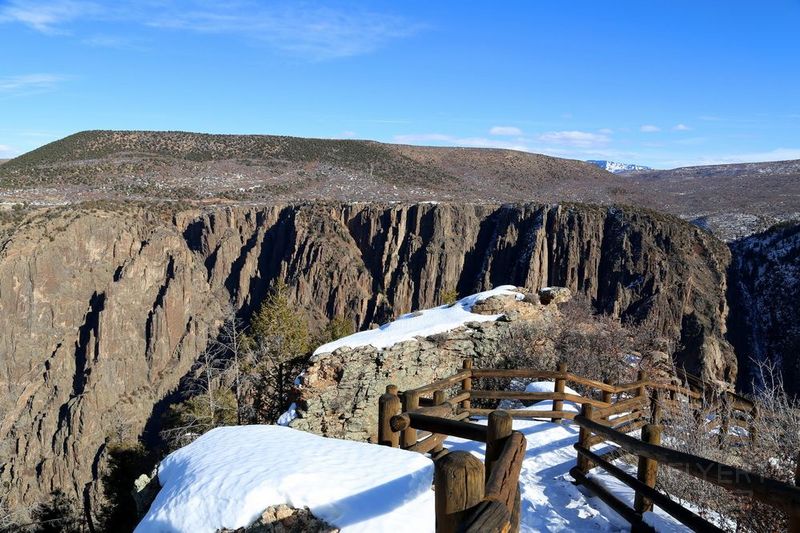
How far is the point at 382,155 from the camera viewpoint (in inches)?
3438

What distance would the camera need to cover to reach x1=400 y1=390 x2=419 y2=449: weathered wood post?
211 inches

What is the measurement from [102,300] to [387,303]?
2609 centimetres

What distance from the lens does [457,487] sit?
2375mm

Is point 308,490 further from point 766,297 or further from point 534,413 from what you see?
point 766,297

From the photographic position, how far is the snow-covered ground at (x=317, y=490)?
13.2 feet

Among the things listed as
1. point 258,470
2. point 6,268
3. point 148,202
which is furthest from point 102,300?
point 258,470

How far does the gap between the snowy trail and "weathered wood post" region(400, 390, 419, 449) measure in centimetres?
134

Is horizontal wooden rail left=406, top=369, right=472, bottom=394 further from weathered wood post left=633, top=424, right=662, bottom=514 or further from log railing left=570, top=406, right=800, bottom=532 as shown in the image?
weathered wood post left=633, top=424, right=662, bottom=514

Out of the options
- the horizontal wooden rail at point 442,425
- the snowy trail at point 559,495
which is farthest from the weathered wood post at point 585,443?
the horizontal wooden rail at point 442,425

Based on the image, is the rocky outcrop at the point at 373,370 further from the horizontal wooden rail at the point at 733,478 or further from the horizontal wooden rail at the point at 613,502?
the horizontal wooden rail at the point at 733,478

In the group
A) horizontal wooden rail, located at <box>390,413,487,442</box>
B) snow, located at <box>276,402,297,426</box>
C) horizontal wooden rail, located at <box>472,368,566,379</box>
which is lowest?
snow, located at <box>276,402,297,426</box>

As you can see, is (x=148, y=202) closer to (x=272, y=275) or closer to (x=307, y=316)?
(x=272, y=275)

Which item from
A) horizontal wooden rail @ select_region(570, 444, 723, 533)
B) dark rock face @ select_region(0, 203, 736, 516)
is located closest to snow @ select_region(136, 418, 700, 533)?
horizontal wooden rail @ select_region(570, 444, 723, 533)

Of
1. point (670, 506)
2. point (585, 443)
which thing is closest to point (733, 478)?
point (670, 506)
